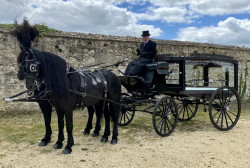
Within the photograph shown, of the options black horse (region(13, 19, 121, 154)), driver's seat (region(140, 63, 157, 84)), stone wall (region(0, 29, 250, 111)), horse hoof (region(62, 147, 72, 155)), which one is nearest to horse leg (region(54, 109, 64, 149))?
black horse (region(13, 19, 121, 154))

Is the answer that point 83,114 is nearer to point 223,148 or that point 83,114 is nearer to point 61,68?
point 61,68

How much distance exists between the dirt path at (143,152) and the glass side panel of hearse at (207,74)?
1436 millimetres

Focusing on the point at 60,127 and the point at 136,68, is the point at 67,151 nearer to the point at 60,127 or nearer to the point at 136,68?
the point at 60,127

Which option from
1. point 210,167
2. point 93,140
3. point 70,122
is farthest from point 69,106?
point 210,167

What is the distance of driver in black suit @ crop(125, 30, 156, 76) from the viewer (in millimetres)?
6523

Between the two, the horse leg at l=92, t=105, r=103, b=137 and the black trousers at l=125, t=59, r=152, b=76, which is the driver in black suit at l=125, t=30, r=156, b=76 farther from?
the horse leg at l=92, t=105, r=103, b=137

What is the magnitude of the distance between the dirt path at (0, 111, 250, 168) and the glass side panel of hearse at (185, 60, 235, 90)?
1436 mm

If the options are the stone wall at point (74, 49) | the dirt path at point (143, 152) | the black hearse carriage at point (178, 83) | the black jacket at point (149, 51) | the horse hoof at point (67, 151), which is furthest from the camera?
the stone wall at point (74, 49)

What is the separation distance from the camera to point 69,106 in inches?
193

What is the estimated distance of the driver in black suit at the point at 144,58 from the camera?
21.4ft

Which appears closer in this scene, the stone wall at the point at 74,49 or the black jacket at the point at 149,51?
the black jacket at the point at 149,51

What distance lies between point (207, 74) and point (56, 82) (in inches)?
171

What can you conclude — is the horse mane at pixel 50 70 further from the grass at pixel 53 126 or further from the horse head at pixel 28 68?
the grass at pixel 53 126

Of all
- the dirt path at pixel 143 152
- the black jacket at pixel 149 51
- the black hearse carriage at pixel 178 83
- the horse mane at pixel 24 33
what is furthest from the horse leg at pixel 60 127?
the black jacket at pixel 149 51
